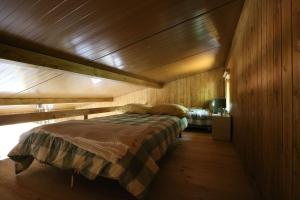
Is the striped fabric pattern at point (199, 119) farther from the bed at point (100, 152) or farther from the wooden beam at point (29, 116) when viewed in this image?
the wooden beam at point (29, 116)

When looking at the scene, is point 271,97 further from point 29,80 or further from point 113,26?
point 29,80

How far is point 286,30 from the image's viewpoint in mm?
932

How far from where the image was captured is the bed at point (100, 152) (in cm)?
134

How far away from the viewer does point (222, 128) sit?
336 centimetres

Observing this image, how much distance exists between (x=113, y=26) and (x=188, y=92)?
Result: 441 cm

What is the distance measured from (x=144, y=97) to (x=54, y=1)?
16.6 ft

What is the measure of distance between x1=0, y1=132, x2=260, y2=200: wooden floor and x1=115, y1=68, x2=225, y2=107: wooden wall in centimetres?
336

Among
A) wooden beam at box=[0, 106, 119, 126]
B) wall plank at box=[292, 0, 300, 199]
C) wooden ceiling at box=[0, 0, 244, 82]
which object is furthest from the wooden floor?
wooden ceiling at box=[0, 0, 244, 82]

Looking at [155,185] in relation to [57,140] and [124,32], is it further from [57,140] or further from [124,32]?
[124,32]

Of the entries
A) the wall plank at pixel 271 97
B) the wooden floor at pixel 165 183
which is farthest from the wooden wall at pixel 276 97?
the wooden floor at pixel 165 183

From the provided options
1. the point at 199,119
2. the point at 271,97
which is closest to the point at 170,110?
the point at 199,119

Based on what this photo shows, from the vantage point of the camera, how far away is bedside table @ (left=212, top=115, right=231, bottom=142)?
3.31 meters

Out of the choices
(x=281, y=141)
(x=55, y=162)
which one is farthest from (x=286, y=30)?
(x=55, y=162)

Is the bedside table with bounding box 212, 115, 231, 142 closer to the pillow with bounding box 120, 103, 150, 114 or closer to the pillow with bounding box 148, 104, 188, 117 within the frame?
the pillow with bounding box 148, 104, 188, 117
